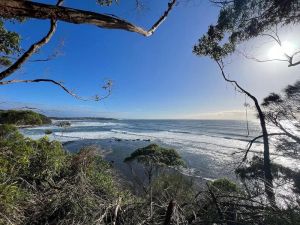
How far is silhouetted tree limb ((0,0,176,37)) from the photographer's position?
256 centimetres

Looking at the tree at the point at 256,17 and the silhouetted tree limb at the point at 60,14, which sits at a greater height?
the tree at the point at 256,17

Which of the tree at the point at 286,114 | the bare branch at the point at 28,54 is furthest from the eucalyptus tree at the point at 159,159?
the bare branch at the point at 28,54

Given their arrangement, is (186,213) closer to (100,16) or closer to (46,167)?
(100,16)

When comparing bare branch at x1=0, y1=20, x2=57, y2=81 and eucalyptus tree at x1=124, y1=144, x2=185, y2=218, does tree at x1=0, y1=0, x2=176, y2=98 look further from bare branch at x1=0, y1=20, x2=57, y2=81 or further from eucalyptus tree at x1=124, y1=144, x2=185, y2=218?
eucalyptus tree at x1=124, y1=144, x2=185, y2=218

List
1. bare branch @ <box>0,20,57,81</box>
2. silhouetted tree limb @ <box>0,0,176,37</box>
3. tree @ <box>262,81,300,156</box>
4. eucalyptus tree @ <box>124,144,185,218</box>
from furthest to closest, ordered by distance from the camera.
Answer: eucalyptus tree @ <box>124,144,185,218</box>, tree @ <box>262,81,300,156</box>, bare branch @ <box>0,20,57,81</box>, silhouetted tree limb @ <box>0,0,176,37</box>

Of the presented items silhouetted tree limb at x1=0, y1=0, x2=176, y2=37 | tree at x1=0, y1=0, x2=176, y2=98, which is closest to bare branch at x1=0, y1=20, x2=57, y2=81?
tree at x1=0, y1=0, x2=176, y2=98

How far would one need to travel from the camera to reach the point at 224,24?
29.9 ft

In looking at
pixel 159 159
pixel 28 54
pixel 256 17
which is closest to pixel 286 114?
pixel 256 17

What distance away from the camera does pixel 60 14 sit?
2.86 metres

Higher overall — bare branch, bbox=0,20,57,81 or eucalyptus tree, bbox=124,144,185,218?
bare branch, bbox=0,20,57,81

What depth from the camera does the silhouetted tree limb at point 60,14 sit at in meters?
2.56

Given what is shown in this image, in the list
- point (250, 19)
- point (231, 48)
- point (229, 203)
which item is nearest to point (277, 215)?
point (229, 203)

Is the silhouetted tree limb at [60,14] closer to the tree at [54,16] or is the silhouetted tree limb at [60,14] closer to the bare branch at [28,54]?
the tree at [54,16]

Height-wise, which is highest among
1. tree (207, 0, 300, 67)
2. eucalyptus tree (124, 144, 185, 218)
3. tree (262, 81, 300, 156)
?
tree (207, 0, 300, 67)
